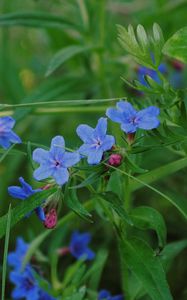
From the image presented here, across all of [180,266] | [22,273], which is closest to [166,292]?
[22,273]

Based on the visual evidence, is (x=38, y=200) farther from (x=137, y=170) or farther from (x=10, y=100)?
(x=10, y=100)

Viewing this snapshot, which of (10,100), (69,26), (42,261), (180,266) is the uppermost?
(69,26)

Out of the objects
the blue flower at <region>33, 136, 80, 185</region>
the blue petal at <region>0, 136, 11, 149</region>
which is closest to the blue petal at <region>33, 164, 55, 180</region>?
the blue flower at <region>33, 136, 80, 185</region>

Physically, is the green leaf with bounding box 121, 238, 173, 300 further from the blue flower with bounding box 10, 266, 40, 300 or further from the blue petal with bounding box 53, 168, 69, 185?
the blue flower with bounding box 10, 266, 40, 300

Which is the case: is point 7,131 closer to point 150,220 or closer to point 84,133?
point 84,133

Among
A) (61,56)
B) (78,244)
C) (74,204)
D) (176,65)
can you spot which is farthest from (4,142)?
(176,65)

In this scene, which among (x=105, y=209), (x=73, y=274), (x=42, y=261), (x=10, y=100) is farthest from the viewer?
(x=10, y=100)

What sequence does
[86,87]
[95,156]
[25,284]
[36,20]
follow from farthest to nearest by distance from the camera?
[86,87] < [36,20] < [25,284] < [95,156]
